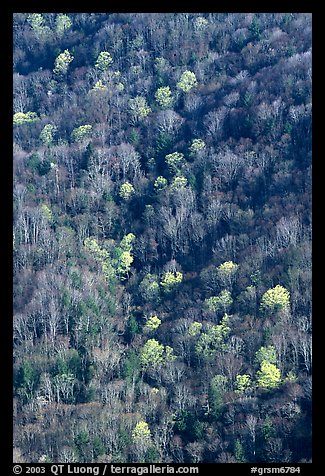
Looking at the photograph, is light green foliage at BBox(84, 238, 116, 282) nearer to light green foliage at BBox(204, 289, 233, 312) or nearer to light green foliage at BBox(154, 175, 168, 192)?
light green foliage at BBox(154, 175, 168, 192)

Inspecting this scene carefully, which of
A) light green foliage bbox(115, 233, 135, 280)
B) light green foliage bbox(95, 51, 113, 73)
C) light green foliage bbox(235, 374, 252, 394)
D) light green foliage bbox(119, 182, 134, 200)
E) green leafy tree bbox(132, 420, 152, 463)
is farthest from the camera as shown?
light green foliage bbox(95, 51, 113, 73)

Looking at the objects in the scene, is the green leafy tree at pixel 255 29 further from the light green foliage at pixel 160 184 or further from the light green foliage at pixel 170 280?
the light green foliage at pixel 170 280

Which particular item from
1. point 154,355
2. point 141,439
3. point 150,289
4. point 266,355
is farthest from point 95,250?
point 141,439

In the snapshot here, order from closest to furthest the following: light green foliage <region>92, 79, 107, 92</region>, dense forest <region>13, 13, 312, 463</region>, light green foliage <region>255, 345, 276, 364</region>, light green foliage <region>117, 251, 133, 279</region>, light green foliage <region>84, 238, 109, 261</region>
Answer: dense forest <region>13, 13, 312, 463</region> → light green foliage <region>255, 345, 276, 364</region> → light green foliage <region>117, 251, 133, 279</region> → light green foliage <region>84, 238, 109, 261</region> → light green foliage <region>92, 79, 107, 92</region>

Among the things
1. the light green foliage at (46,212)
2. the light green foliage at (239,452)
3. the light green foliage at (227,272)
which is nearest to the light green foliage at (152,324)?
the light green foliage at (227,272)

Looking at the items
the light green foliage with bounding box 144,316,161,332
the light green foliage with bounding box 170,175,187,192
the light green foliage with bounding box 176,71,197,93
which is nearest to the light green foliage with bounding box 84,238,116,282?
the light green foliage with bounding box 144,316,161,332

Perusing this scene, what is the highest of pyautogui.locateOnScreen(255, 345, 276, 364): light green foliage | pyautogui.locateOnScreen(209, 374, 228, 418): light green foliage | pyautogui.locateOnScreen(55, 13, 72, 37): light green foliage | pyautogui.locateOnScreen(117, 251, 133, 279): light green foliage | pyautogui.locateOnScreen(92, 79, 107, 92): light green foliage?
pyautogui.locateOnScreen(55, 13, 72, 37): light green foliage
